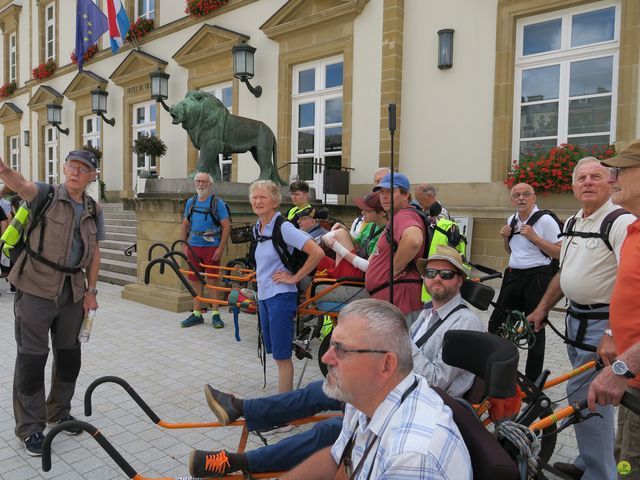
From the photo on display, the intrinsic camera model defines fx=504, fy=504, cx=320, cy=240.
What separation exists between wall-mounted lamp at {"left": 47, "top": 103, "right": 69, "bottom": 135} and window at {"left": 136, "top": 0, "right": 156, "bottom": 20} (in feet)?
18.9

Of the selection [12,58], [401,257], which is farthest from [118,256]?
[12,58]

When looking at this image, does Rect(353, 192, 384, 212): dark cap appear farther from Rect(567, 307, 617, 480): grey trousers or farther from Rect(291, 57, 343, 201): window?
Rect(291, 57, 343, 201): window

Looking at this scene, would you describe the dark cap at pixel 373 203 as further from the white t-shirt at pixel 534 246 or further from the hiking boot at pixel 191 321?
the hiking boot at pixel 191 321

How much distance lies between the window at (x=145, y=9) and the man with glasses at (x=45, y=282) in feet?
48.8

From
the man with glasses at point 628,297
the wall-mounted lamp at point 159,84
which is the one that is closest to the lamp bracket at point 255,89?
the wall-mounted lamp at point 159,84

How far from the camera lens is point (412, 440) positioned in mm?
1384

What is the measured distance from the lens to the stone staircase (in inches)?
399

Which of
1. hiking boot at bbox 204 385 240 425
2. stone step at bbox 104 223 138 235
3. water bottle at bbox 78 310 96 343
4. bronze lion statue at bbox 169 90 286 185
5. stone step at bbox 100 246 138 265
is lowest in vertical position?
stone step at bbox 100 246 138 265

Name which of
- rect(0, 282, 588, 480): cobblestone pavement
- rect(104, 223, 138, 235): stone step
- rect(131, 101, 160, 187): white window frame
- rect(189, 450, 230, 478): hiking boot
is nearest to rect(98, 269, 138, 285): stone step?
rect(0, 282, 588, 480): cobblestone pavement

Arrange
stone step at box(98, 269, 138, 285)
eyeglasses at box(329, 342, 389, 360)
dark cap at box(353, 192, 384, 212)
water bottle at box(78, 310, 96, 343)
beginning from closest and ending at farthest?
eyeglasses at box(329, 342, 389, 360), water bottle at box(78, 310, 96, 343), dark cap at box(353, 192, 384, 212), stone step at box(98, 269, 138, 285)

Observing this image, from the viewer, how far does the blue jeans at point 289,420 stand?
235cm

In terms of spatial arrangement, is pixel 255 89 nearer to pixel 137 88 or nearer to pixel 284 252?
pixel 137 88

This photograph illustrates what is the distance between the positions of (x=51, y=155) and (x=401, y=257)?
863 inches

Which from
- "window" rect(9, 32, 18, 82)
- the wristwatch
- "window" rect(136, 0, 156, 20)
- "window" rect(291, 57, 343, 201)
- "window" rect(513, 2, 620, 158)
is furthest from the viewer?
"window" rect(9, 32, 18, 82)
